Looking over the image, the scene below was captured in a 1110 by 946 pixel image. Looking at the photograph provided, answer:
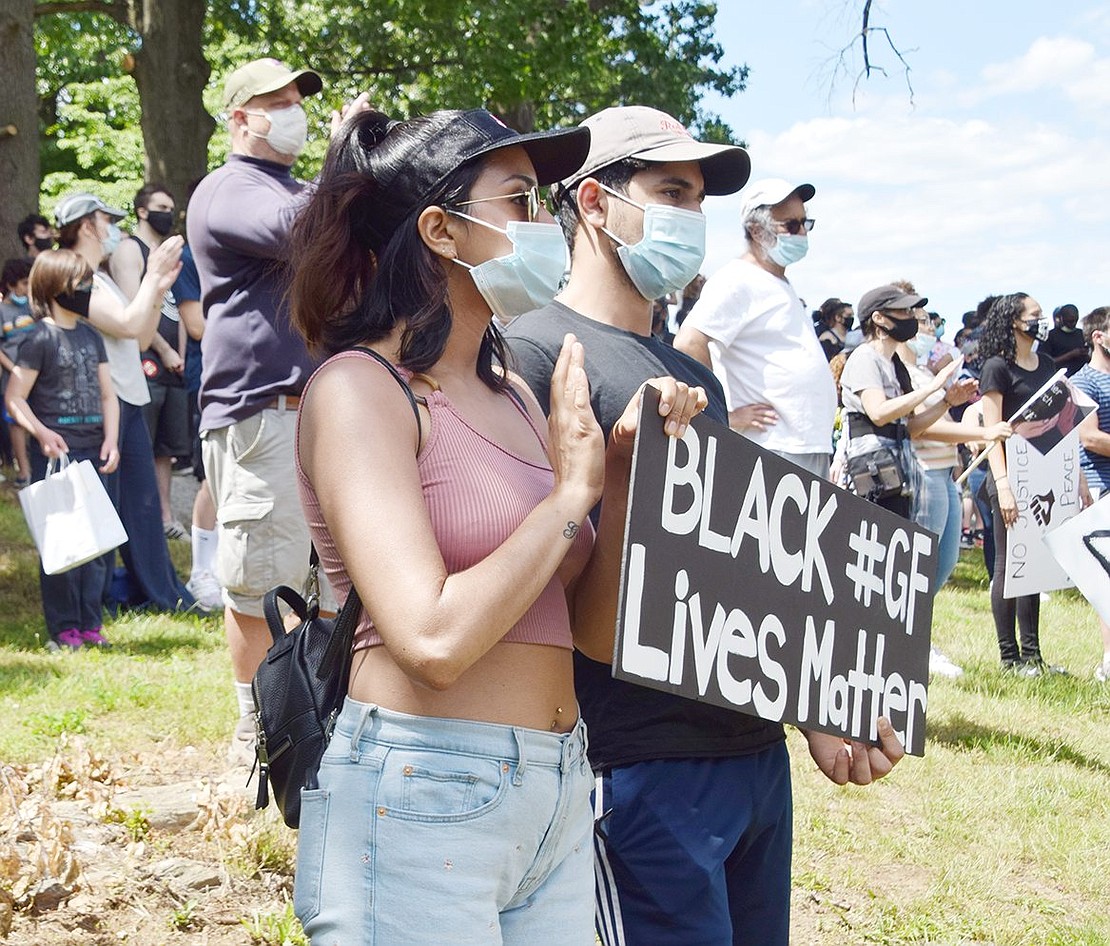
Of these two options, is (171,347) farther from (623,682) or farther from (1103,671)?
(623,682)

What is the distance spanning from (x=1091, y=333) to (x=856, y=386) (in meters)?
2.26

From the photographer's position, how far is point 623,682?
2.44 meters

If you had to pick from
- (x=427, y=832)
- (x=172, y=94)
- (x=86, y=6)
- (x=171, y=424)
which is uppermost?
(x=86, y=6)

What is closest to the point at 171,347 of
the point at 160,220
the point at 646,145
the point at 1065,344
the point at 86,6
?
the point at 160,220

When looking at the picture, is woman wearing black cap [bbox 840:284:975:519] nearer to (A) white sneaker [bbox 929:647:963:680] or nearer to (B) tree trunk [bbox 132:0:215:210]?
(A) white sneaker [bbox 929:647:963:680]

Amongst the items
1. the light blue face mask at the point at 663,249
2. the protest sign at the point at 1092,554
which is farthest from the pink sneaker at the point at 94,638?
the light blue face mask at the point at 663,249

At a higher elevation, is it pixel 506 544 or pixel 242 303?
pixel 242 303

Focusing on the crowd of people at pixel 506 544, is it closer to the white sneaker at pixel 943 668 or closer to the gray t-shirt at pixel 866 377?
the gray t-shirt at pixel 866 377

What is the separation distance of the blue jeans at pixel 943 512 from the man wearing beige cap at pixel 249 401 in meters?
3.58

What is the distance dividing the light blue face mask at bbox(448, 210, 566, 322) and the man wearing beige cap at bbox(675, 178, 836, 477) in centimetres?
270

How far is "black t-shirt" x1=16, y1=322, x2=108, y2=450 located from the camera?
21.7 ft

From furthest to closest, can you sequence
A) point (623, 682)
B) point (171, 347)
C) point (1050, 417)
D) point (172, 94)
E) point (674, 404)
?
1. point (172, 94)
2. point (171, 347)
3. point (1050, 417)
4. point (623, 682)
5. point (674, 404)

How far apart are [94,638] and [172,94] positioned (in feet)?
30.6

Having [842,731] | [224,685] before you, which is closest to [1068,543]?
[842,731]
